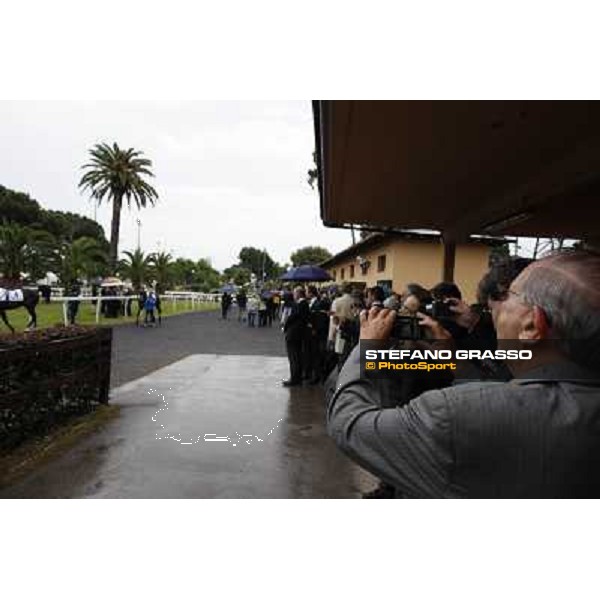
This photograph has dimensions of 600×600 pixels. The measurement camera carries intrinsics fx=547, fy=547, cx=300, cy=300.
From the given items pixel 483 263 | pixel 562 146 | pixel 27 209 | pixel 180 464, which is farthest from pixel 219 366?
pixel 27 209

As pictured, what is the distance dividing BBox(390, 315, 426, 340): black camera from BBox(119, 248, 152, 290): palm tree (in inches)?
1204

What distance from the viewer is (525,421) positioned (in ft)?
3.83

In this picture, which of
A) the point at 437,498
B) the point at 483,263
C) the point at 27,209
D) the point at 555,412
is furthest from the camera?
the point at 27,209

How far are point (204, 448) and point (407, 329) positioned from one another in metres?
3.62

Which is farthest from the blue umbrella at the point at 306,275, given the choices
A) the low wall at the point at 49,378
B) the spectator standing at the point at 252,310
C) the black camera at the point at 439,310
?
the black camera at the point at 439,310

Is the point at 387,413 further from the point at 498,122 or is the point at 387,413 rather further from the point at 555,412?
the point at 498,122

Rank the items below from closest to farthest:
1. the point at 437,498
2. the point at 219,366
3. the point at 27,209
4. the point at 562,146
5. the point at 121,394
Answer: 1. the point at 437,498
2. the point at 562,146
3. the point at 121,394
4. the point at 219,366
5. the point at 27,209

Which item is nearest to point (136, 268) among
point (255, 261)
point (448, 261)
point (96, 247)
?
point (96, 247)

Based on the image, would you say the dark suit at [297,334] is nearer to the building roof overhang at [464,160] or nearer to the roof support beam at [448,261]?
the building roof overhang at [464,160]

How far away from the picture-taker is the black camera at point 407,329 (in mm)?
1632

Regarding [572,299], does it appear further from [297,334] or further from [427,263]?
[427,263]

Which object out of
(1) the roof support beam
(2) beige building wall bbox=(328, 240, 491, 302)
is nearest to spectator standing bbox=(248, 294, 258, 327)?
(2) beige building wall bbox=(328, 240, 491, 302)

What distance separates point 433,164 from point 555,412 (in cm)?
485

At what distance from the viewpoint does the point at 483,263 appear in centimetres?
1534
